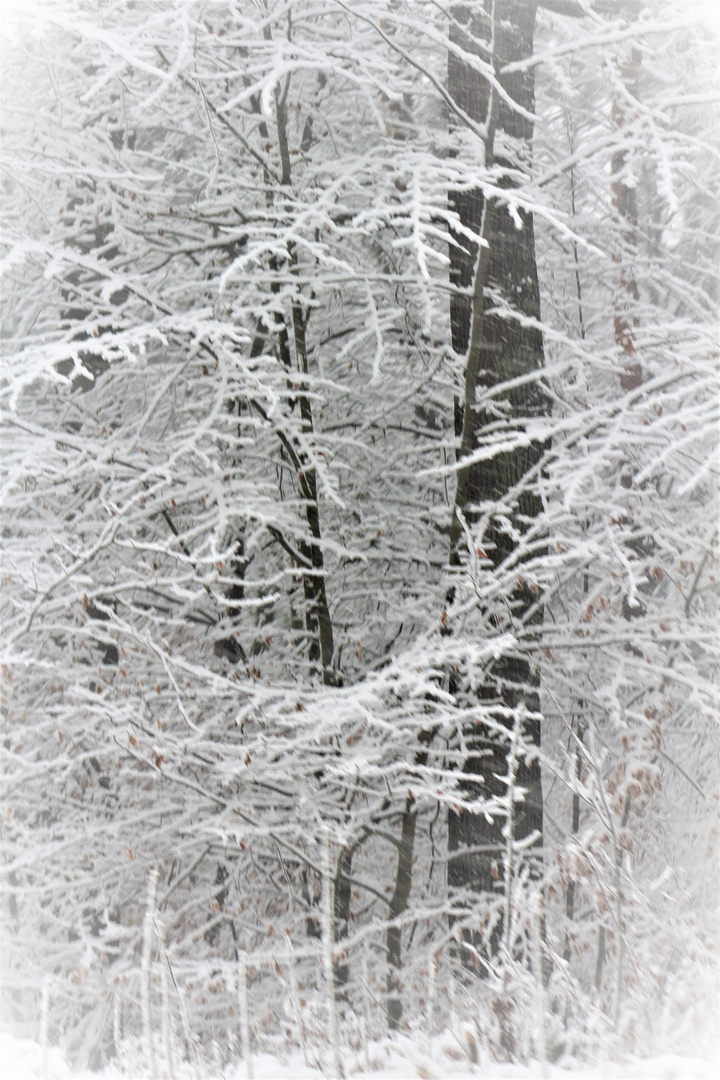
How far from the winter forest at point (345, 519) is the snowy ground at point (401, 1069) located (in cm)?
7

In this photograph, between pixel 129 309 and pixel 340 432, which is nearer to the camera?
pixel 129 309

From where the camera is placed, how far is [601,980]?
4.93 m

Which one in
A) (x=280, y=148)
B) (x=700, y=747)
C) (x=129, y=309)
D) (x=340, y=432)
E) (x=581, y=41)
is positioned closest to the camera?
(x=581, y=41)

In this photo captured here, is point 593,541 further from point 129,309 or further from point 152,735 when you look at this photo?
point 129,309

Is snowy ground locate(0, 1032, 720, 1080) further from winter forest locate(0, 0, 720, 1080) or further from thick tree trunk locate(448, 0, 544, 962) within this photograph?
thick tree trunk locate(448, 0, 544, 962)

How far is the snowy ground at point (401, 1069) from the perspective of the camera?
2.48 metres

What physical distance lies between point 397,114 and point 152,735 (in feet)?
12.6

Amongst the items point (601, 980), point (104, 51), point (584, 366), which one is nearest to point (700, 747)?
point (601, 980)

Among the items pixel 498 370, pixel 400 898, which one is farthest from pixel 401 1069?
pixel 498 370

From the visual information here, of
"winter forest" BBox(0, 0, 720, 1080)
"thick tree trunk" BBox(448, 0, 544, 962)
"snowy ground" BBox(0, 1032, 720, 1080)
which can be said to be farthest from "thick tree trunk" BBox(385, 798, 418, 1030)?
"snowy ground" BBox(0, 1032, 720, 1080)

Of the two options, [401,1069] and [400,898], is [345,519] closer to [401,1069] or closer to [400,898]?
[400,898]

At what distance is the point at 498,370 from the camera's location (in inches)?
172

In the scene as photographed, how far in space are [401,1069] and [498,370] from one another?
10.4ft

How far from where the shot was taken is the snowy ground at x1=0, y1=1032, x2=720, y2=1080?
2.48m
